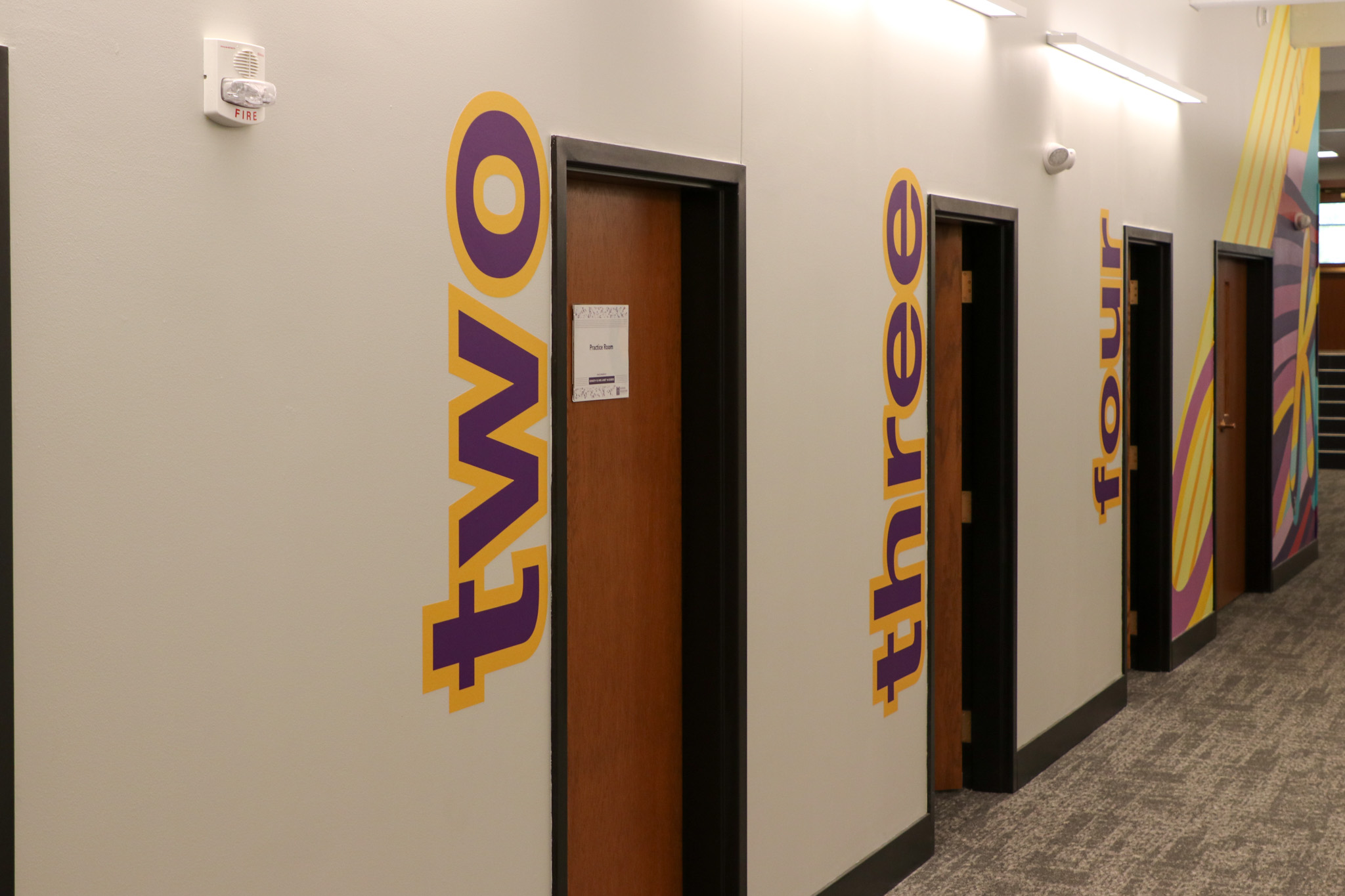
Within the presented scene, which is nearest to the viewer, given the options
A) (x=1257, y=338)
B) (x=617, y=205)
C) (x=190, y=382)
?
(x=190, y=382)

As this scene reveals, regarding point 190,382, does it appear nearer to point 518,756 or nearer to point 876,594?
point 518,756

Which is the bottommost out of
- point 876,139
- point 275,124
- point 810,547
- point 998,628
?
point 998,628

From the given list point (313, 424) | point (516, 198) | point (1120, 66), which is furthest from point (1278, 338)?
point (313, 424)

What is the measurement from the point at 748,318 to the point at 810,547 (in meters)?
0.68

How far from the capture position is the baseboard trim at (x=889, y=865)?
374 cm

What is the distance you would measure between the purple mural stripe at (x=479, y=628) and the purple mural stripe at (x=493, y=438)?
10cm

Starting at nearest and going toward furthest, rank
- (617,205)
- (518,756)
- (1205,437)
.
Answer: (518,756)
(617,205)
(1205,437)

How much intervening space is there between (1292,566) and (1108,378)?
417 cm

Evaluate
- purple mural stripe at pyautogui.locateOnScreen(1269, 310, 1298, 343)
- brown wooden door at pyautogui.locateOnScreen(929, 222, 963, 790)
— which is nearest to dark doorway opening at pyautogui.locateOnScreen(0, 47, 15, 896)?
brown wooden door at pyautogui.locateOnScreen(929, 222, 963, 790)

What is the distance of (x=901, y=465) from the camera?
13.1 ft

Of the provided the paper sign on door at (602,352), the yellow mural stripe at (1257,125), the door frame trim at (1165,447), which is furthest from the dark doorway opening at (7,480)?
the yellow mural stripe at (1257,125)

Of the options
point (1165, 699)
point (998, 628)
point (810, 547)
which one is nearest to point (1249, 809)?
point (998, 628)

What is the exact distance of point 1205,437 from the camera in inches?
281

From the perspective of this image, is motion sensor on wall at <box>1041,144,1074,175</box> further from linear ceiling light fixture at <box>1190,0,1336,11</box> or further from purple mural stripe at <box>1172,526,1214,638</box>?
purple mural stripe at <box>1172,526,1214,638</box>
